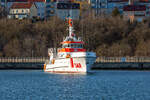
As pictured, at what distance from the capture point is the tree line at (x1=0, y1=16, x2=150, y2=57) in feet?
431

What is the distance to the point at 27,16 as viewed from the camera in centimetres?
18512

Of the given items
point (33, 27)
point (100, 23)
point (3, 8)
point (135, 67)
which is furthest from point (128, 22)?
point (135, 67)

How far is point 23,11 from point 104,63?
289 ft

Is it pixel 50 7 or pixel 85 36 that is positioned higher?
pixel 50 7

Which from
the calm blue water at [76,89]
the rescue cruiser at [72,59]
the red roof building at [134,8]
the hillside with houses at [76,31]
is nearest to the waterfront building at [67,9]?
the hillside with houses at [76,31]

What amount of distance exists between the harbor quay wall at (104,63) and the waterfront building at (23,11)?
75.1 metres

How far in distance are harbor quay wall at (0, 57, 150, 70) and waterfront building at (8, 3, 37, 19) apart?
75120 mm

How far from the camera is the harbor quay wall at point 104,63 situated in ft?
343

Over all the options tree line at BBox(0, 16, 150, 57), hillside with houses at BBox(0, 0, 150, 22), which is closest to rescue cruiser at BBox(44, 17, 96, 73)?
tree line at BBox(0, 16, 150, 57)

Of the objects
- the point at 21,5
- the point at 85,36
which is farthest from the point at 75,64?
the point at 21,5

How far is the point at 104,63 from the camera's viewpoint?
10594 centimetres

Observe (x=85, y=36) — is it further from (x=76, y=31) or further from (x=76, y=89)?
(x=76, y=89)

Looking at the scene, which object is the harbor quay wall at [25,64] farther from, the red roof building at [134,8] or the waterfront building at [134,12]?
the red roof building at [134,8]

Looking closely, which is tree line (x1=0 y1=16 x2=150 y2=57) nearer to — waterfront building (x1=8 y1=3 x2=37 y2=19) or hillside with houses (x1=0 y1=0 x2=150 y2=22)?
hillside with houses (x1=0 y1=0 x2=150 y2=22)
